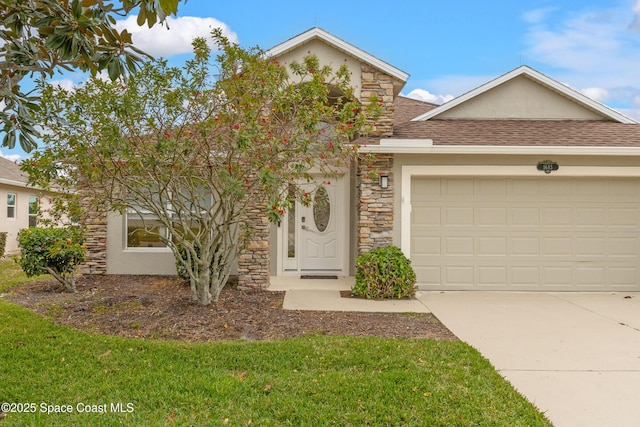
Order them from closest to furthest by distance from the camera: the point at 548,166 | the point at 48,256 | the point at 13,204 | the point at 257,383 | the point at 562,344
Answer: the point at 257,383
the point at 562,344
the point at 48,256
the point at 548,166
the point at 13,204

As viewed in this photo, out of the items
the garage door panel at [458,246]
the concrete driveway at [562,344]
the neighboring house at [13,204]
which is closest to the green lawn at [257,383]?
the concrete driveway at [562,344]

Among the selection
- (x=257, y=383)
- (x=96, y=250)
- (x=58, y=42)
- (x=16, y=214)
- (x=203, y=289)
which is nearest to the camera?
(x=58, y=42)

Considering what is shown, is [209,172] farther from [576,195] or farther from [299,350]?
[576,195]

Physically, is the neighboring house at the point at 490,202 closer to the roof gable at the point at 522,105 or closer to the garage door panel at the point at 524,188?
the garage door panel at the point at 524,188

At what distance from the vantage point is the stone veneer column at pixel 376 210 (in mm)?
9023

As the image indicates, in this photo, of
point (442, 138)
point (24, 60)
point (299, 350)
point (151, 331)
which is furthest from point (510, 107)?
point (24, 60)

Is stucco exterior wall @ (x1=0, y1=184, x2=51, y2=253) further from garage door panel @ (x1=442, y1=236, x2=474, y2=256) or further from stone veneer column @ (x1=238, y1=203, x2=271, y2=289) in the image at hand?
garage door panel @ (x1=442, y1=236, x2=474, y2=256)

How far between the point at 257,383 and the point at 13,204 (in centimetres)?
1709

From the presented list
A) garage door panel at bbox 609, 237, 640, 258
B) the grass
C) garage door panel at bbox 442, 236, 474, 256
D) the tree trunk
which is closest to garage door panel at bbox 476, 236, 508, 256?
garage door panel at bbox 442, 236, 474, 256

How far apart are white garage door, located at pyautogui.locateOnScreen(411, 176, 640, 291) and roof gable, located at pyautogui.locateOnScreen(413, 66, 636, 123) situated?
1.99 metres

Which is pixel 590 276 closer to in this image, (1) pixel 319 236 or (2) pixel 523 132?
(2) pixel 523 132

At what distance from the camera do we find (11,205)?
17.1m

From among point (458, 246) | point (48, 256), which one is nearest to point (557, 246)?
point (458, 246)

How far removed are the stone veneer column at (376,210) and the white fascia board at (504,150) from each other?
1.27ft
